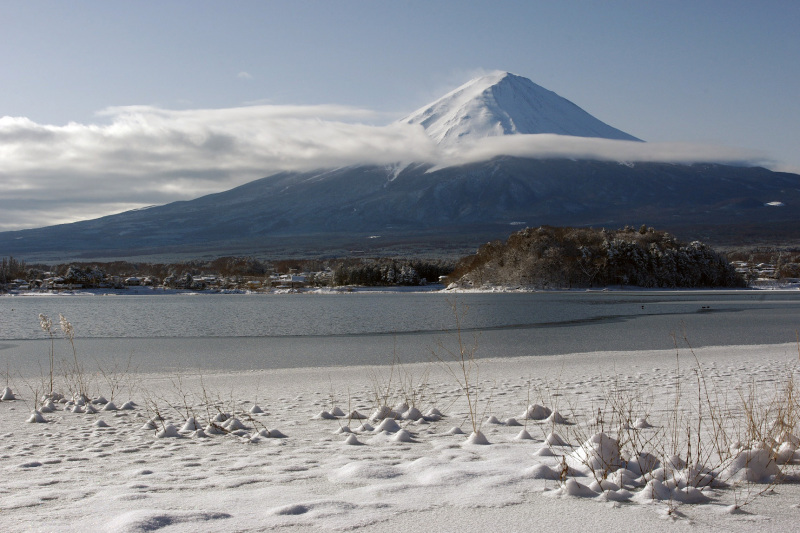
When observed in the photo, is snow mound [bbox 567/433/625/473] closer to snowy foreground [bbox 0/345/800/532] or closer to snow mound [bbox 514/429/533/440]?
snowy foreground [bbox 0/345/800/532]

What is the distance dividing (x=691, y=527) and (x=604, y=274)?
247 feet

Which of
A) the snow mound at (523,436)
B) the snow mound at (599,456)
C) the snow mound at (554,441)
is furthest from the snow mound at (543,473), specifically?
the snow mound at (523,436)

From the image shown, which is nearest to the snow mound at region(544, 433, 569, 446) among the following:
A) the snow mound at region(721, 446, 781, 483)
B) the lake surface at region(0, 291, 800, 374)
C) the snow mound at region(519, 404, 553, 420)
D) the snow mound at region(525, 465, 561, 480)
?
the snow mound at region(525, 465, 561, 480)

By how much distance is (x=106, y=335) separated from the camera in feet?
87.5

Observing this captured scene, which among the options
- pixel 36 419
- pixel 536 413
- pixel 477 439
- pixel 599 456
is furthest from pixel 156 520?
pixel 36 419

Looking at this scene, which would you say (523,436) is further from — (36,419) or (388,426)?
(36,419)

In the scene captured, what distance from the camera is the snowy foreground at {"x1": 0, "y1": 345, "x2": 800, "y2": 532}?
4133mm

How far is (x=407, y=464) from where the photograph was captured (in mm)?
5641

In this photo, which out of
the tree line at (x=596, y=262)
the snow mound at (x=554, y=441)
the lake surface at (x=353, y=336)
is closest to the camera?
the snow mound at (x=554, y=441)

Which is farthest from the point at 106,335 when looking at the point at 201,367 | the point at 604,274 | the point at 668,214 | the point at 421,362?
the point at 668,214

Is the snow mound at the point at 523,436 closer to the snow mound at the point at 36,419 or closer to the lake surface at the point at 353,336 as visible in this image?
the snow mound at the point at 36,419

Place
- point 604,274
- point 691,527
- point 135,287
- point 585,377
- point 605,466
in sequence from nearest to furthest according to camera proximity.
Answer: point 691,527, point 605,466, point 585,377, point 604,274, point 135,287

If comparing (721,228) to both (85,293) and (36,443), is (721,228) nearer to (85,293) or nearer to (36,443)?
(85,293)

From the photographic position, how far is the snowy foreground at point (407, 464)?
4133 mm
